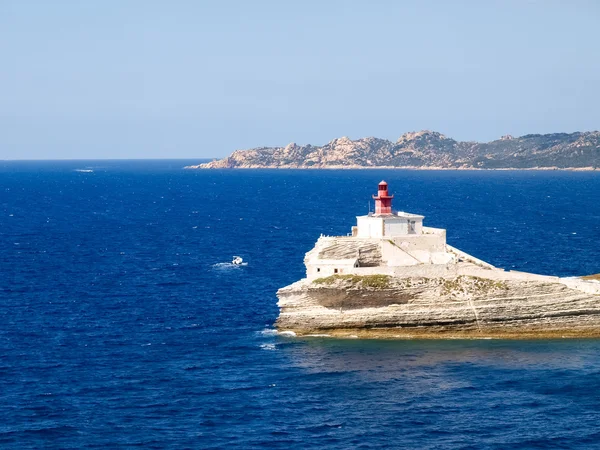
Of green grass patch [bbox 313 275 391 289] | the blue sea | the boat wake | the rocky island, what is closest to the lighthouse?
the rocky island

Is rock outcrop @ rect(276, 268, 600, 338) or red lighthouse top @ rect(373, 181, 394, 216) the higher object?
red lighthouse top @ rect(373, 181, 394, 216)

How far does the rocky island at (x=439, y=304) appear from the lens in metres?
58.8

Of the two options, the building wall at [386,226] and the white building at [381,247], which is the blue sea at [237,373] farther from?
the building wall at [386,226]

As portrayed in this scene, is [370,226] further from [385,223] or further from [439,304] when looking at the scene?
[439,304]

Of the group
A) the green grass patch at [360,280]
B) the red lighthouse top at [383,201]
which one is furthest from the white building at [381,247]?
the green grass patch at [360,280]

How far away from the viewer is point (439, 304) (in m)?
59.2

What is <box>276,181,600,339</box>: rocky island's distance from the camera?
58.8 m

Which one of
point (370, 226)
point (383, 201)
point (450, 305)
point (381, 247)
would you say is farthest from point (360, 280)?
point (383, 201)

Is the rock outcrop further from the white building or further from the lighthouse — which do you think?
the lighthouse

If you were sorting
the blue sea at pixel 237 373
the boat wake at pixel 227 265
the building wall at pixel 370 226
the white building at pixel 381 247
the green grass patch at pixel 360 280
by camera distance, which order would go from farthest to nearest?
the boat wake at pixel 227 265 < the building wall at pixel 370 226 < the white building at pixel 381 247 < the green grass patch at pixel 360 280 < the blue sea at pixel 237 373

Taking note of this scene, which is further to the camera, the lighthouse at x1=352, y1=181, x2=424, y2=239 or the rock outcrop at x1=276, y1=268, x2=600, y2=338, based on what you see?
the lighthouse at x1=352, y1=181, x2=424, y2=239

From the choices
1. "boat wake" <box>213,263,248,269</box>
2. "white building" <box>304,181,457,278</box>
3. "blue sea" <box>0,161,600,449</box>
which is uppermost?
"white building" <box>304,181,457,278</box>

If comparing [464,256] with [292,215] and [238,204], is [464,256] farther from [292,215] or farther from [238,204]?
[238,204]

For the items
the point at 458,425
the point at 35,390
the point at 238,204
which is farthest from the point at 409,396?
the point at 238,204
